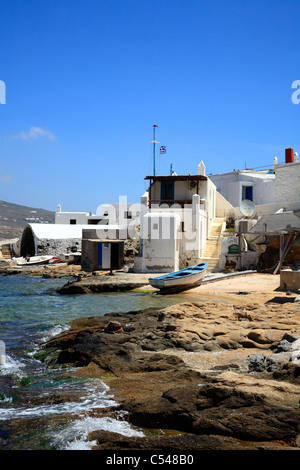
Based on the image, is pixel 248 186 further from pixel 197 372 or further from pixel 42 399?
pixel 42 399

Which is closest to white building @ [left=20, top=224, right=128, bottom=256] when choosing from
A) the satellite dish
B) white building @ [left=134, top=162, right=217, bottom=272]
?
white building @ [left=134, top=162, right=217, bottom=272]

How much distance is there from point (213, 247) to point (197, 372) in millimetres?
22862

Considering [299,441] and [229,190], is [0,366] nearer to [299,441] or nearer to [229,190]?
[299,441]

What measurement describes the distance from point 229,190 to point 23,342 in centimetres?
3201

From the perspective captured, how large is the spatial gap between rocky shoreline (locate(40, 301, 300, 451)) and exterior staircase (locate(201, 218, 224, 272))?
13536 millimetres

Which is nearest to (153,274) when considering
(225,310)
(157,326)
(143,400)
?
(225,310)

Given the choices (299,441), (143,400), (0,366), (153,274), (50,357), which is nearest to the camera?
(299,441)

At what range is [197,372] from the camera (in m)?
7.61

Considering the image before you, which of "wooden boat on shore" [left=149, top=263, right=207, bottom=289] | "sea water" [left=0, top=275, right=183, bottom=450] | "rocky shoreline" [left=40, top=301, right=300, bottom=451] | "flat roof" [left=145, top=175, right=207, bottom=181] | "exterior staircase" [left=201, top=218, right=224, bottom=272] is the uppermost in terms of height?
"flat roof" [left=145, top=175, right=207, bottom=181]

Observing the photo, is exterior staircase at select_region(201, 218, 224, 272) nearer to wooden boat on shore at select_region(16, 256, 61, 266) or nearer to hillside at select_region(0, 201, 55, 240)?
wooden boat on shore at select_region(16, 256, 61, 266)

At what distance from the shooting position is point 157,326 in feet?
38.4

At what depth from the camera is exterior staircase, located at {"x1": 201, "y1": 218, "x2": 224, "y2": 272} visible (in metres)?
27.6

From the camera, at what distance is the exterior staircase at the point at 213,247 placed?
27.6 meters

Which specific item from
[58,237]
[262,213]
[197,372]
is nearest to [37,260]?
[58,237]
